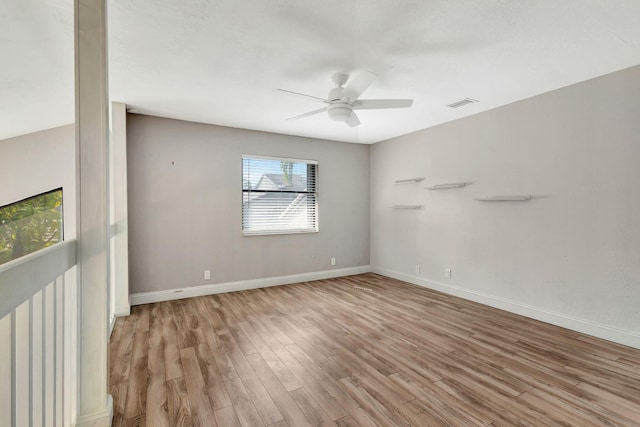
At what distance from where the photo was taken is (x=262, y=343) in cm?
270

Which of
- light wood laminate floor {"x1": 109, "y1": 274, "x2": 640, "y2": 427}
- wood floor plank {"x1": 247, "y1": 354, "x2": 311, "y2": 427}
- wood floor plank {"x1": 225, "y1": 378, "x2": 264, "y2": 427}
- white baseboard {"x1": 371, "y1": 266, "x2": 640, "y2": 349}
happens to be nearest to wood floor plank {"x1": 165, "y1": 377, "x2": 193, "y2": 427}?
light wood laminate floor {"x1": 109, "y1": 274, "x2": 640, "y2": 427}

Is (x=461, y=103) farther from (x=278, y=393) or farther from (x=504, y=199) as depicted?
Result: (x=278, y=393)

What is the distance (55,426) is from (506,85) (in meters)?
4.20

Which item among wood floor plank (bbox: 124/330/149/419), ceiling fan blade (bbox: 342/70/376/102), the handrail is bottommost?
wood floor plank (bbox: 124/330/149/419)

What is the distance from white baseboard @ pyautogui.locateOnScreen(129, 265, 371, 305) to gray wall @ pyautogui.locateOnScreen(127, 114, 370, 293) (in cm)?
7

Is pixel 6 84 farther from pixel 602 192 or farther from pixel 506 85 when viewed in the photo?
pixel 602 192

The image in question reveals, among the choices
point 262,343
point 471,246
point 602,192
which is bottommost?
point 262,343

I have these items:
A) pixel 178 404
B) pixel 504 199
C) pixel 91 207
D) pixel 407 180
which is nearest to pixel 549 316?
pixel 504 199

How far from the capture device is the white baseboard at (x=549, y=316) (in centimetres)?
266

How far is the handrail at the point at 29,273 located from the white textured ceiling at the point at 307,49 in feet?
4.61

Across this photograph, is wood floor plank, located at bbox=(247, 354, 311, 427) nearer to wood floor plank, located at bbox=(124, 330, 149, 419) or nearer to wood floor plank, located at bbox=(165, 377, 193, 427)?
wood floor plank, located at bbox=(165, 377, 193, 427)

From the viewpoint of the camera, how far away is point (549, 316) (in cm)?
315

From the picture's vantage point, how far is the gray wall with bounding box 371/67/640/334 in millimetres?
2688

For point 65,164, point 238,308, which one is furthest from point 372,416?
point 65,164
